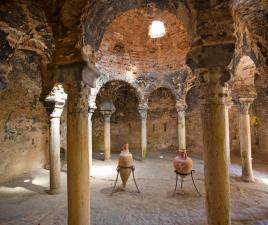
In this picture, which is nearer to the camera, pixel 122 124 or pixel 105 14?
pixel 105 14

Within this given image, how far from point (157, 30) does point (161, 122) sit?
21.0 feet

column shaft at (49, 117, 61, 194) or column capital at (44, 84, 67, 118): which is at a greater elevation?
column capital at (44, 84, 67, 118)

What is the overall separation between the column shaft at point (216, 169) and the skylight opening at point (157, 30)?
9.13 meters

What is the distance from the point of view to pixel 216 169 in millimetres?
3482

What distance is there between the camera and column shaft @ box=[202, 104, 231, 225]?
11.3 feet

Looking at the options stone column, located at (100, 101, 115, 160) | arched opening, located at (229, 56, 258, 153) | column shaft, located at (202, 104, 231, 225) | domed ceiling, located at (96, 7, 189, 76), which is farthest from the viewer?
stone column, located at (100, 101, 115, 160)

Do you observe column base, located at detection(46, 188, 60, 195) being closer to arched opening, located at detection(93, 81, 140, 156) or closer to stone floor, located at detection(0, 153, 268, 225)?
stone floor, located at detection(0, 153, 268, 225)

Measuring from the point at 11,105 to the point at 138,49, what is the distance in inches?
261

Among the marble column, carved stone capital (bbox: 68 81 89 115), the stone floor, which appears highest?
carved stone capital (bbox: 68 81 89 115)

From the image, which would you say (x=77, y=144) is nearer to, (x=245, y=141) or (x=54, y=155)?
(x=54, y=155)

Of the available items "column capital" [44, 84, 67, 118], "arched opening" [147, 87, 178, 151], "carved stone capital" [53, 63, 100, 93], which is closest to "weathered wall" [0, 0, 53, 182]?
"column capital" [44, 84, 67, 118]

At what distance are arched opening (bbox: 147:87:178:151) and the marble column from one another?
39.6ft

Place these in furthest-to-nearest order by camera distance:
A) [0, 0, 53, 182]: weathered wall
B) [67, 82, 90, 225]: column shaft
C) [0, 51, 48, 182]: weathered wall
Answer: [0, 51, 48, 182]: weathered wall < [0, 0, 53, 182]: weathered wall < [67, 82, 90, 225]: column shaft

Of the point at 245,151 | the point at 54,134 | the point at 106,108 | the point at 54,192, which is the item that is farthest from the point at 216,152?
the point at 106,108
